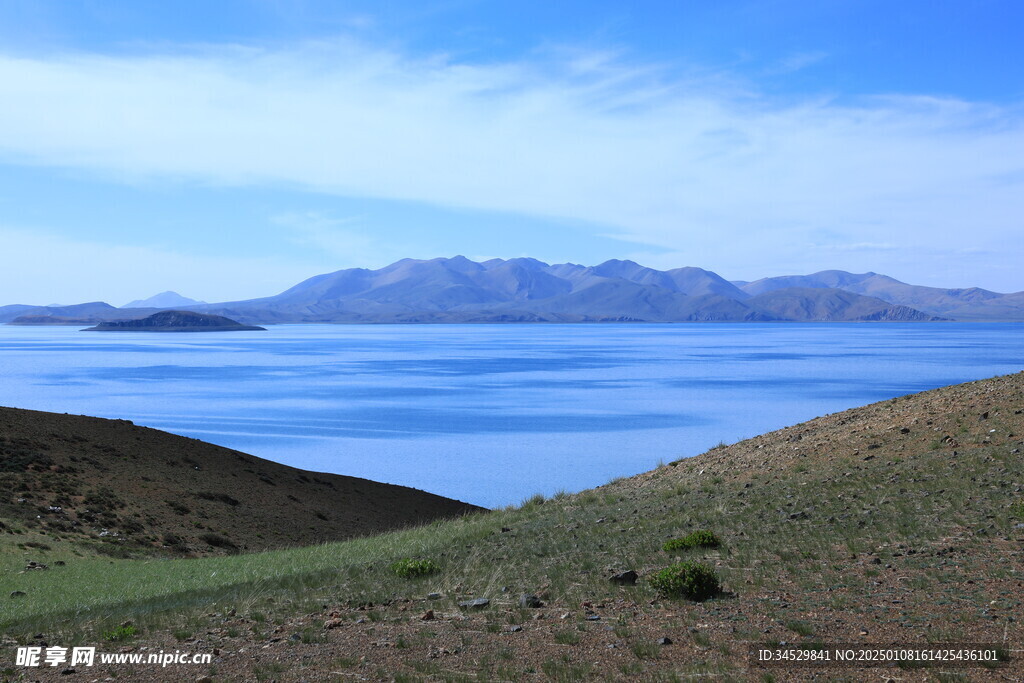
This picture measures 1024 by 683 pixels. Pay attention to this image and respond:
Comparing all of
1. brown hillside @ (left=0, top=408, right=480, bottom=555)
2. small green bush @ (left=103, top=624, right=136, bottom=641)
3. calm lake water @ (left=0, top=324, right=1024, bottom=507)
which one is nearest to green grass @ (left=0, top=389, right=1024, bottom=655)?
small green bush @ (left=103, top=624, right=136, bottom=641)

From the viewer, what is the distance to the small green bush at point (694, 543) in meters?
13.5

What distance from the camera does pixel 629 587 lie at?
11.4 metres

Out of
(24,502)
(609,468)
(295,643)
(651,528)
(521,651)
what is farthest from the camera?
(609,468)

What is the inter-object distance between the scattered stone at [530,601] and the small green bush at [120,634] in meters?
4.98

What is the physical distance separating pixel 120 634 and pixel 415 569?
481 cm

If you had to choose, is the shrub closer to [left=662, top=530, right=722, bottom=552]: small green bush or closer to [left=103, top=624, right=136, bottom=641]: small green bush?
[left=103, top=624, right=136, bottom=641]: small green bush

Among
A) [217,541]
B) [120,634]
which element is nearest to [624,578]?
[120,634]

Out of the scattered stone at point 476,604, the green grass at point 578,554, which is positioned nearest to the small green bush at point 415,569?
the green grass at point 578,554

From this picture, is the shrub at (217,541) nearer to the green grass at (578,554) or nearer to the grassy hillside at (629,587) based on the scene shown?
the green grass at (578,554)

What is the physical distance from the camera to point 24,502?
2528 cm

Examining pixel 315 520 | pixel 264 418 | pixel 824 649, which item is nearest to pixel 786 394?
pixel 264 418

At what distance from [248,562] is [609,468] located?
3742cm

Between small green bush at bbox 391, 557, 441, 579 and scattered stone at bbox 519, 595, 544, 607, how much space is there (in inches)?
120

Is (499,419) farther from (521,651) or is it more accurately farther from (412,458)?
(521,651)
